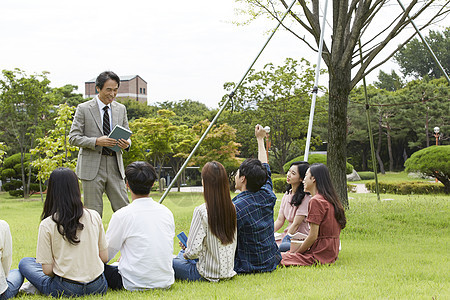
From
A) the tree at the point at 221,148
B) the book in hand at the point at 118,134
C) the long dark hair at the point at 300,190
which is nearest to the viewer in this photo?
the book in hand at the point at 118,134

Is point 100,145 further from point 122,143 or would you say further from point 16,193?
point 16,193

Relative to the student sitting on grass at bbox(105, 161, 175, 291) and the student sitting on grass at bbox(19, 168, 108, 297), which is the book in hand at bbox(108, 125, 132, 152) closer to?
the student sitting on grass at bbox(105, 161, 175, 291)

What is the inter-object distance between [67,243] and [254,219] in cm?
137

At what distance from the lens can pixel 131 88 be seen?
52031 millimetres

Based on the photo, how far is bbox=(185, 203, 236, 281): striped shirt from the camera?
3.33m

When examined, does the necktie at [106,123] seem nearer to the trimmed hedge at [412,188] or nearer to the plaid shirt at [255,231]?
the plaid shirt at [255,231]

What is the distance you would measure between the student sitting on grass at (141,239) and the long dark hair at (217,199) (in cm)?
34

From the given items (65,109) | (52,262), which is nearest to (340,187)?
(52,262)

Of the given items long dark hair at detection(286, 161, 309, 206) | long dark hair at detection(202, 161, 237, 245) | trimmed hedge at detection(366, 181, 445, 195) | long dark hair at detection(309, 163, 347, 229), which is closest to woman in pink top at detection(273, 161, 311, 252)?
long dark hair at detection(286, 161, 309, 206)

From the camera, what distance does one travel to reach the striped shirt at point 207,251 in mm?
3326

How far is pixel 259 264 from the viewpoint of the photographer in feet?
12.2

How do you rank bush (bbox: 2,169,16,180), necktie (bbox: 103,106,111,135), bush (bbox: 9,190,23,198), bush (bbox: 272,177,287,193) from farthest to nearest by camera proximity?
bush (bbox: 2,169,16,180), bush (bbox: 9,190,23,198), bush (bbox: 272,177,287,193), necktie (bbox: 103,106,111,135)

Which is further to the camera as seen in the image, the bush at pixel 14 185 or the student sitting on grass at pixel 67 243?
the bush at pixel 14 185

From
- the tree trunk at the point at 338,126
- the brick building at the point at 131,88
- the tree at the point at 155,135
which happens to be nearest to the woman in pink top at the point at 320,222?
the tree trunk at the point at 338,126
